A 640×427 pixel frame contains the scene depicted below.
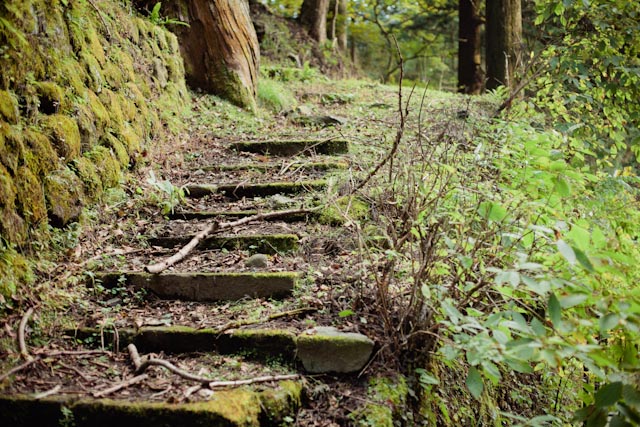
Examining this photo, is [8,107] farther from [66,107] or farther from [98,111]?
[98,111]

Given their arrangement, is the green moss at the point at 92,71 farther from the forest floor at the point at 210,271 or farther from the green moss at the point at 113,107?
the forest floor at the point at 210,271

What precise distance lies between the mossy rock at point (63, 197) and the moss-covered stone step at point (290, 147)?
102 inches

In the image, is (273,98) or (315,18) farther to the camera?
(315,18)

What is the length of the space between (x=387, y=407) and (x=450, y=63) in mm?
17105

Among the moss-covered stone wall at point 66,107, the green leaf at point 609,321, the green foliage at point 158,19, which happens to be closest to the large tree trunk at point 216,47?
the green foliage at point 158,19

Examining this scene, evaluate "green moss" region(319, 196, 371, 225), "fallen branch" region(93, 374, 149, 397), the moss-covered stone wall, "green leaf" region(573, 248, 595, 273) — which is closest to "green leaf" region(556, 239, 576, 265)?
"green leaf" region(573, 248, 595, 273)

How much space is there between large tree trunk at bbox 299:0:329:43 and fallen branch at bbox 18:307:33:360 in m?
10.8

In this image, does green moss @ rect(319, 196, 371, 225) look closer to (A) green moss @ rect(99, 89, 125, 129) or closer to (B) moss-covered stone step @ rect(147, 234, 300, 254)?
(B) moss-covered stone step @ rect(147, 234, 300, 254)

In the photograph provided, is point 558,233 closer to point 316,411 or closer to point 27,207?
point 316,411

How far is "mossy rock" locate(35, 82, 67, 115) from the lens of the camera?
3918mm

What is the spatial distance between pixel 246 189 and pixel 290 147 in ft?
4.28

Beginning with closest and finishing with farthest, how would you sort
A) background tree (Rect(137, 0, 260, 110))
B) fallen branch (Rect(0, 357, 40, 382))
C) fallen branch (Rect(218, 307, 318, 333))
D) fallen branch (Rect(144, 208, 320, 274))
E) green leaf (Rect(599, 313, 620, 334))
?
green leaf (Rect(599, 313, 620, 334)) → fallen branch (Rect(0, 357, 40, 382)) → fallen branch (Rect(218, 307, 318, 333)) → fallen branch (Rect(144, 208, 320, 274)) → background tree (Rect(137, 0, 260, 110))

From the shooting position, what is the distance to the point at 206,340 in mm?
3094

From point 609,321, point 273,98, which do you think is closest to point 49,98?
point 609,321
